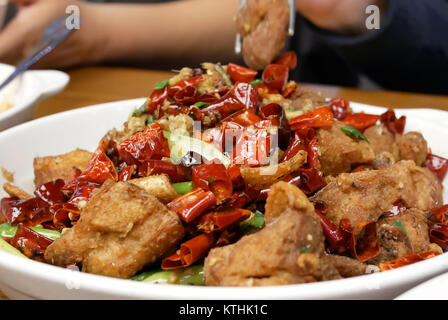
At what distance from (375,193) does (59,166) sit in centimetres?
127

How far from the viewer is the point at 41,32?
4582 mm

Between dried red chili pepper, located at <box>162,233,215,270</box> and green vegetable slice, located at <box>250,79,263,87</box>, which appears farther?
green vegetable slice, located at <box>250,79,263,87</box>

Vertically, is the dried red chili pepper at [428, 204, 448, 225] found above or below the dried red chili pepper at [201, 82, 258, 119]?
below

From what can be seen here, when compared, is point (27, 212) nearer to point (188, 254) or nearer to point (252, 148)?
point (188, 254)

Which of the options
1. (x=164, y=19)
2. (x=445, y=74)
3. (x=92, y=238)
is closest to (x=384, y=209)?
(x=92, y=238)

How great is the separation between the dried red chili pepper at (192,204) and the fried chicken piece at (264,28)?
3.04 feet

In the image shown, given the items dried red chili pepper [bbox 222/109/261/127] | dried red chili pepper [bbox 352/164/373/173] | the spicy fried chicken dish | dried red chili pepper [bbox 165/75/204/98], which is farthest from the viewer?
dried red chili pepper [bbox 165/75/204/98]

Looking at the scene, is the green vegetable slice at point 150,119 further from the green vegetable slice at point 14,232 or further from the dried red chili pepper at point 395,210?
the dried red chili pepper at point 395,210

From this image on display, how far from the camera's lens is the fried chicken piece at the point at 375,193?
5.26ft

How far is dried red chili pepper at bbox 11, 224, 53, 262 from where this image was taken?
1535 millimetres

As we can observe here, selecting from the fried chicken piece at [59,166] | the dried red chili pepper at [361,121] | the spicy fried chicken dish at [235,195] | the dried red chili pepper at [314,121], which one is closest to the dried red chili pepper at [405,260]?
the spicy fried chicken dish at [235,195]

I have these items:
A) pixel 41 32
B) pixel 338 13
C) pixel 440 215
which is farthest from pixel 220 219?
pixel 41 32

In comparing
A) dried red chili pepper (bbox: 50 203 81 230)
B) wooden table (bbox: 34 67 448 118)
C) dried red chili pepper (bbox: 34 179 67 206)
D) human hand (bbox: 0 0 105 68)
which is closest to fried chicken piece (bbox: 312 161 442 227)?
dried red chili pepper (bbox: 50 203 81 230)

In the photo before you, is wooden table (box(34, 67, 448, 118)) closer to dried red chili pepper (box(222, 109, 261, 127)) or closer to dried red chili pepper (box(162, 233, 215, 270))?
dried red chili pepper (box(222, 109, 261, 127))
